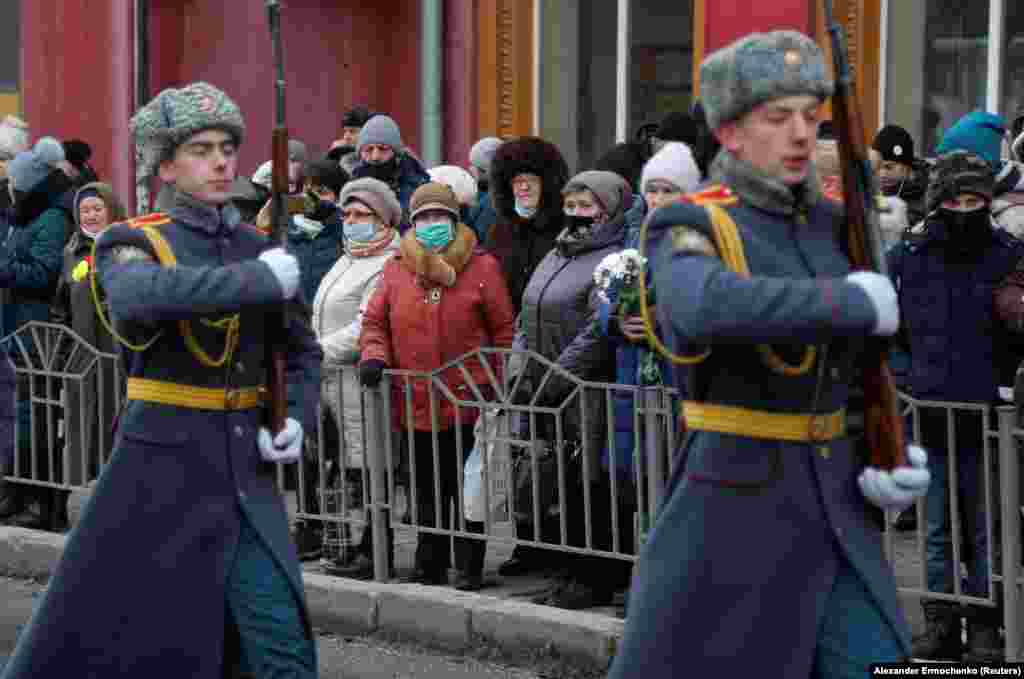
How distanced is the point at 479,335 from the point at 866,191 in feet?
14.3

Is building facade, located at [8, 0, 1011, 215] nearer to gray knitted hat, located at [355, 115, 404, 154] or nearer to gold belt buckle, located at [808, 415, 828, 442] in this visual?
gray knitted hat, located at [355, 115, 404, 154]

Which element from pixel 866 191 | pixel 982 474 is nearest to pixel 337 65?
pixel 982 474

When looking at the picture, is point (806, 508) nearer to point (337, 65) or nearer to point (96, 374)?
point (96, 374)

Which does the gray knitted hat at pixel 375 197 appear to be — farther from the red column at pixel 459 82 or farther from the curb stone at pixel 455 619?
the red column at pixel 459 82

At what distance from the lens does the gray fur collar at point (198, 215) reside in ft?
20.4

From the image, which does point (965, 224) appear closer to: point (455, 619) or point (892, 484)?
point (455, 619)

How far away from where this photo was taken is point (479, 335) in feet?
31.0

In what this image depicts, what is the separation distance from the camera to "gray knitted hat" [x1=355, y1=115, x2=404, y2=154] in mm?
11797

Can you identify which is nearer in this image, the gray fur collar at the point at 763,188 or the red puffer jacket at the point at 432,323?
the gray fur collar at the point at 763,188

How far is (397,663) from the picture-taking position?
8.66 meters

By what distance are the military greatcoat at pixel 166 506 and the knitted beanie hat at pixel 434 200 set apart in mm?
3461

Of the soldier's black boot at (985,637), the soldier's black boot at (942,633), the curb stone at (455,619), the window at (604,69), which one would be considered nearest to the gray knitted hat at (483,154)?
the window at (604,69)

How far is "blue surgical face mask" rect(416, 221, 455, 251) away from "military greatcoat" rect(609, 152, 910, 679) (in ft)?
14.6

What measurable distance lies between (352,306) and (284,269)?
13.3 ft
